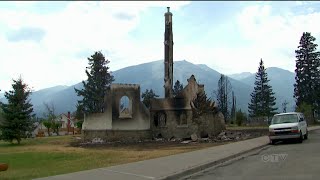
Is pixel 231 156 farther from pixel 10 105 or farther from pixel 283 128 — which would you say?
pixel 10 105

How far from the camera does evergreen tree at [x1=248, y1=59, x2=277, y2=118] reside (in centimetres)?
9562

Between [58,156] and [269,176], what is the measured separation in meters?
16.9

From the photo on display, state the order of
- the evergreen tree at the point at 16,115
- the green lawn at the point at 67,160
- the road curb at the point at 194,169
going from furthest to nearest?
the evergreen tree at the point at 16,115 < the green lawn at the point at 67,160 < the road curb at the point at 194,169

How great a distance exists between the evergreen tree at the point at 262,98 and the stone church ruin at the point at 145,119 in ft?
175

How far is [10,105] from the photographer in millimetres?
49781

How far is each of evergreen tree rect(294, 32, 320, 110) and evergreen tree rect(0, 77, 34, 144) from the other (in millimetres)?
53464

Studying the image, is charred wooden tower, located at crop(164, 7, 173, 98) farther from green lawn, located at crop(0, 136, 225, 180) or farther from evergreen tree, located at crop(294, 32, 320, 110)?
evergreen tree, located at crop(294, 32, 320, 110)

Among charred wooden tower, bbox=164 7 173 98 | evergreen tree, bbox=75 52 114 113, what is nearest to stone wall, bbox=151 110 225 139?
charred wooden tower, bbox=164 7 173 98

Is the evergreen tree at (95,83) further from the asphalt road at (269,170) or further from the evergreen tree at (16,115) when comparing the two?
the asphalt road at (269,170)

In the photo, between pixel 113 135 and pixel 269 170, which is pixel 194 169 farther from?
pixel 113 135

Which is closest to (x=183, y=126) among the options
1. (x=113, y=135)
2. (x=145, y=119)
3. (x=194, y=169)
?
(x=145, y=119)

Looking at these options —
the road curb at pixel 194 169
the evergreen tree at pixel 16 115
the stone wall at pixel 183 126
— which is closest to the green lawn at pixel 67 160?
the road curb at pixel 194 169

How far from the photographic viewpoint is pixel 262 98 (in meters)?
96.8

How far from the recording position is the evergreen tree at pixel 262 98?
95625 mm
